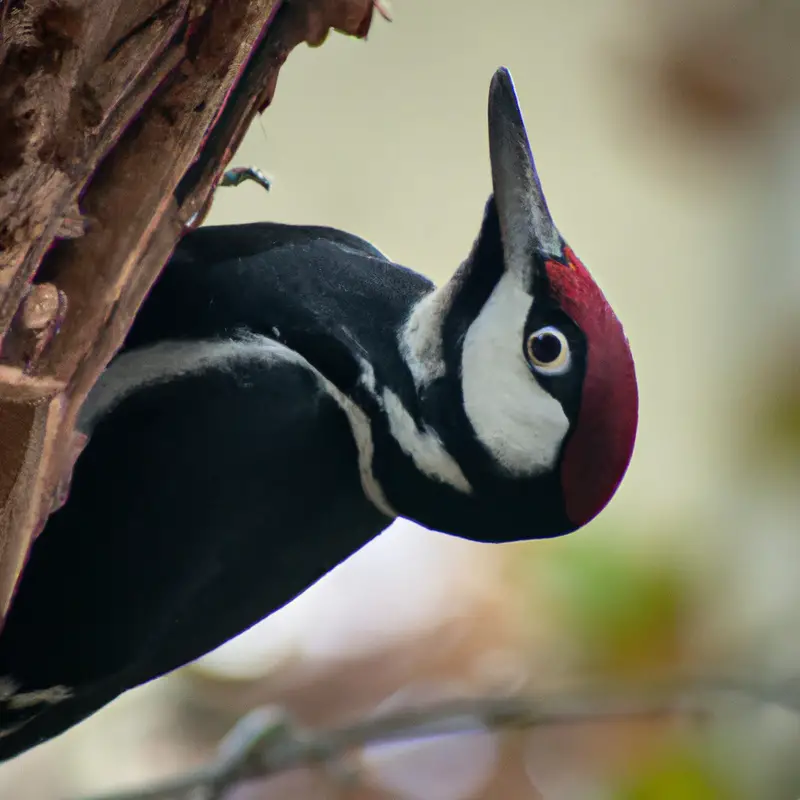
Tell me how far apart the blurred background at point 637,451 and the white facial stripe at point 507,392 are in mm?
798

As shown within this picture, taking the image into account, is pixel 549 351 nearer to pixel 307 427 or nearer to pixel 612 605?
pixel 307 427

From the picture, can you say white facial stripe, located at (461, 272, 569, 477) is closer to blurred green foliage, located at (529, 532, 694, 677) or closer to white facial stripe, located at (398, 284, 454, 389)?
white facial stripe, located at (398, 284, 454, 389)

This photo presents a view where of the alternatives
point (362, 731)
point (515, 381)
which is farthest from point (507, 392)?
point (362, 731)

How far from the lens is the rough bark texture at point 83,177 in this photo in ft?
1.62

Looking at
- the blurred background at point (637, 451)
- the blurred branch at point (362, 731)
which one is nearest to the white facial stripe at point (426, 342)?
the blurred branch at point (362, 731)

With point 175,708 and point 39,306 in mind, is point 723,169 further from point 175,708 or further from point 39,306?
point 39,306

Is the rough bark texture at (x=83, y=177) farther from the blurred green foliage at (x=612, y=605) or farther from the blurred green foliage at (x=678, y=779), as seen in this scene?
the blurred green foliage at (x=612, y=605)

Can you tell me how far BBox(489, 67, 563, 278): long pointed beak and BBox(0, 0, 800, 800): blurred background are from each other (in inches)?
30.8

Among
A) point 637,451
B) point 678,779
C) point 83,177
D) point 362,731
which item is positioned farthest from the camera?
point 637,451

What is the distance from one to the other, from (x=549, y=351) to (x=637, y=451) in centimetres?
153

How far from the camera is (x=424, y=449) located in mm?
753

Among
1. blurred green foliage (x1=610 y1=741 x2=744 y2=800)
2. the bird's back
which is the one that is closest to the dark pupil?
the bird's back

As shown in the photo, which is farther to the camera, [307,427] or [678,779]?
[678,779]

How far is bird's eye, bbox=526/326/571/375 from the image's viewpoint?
28.1 inches
